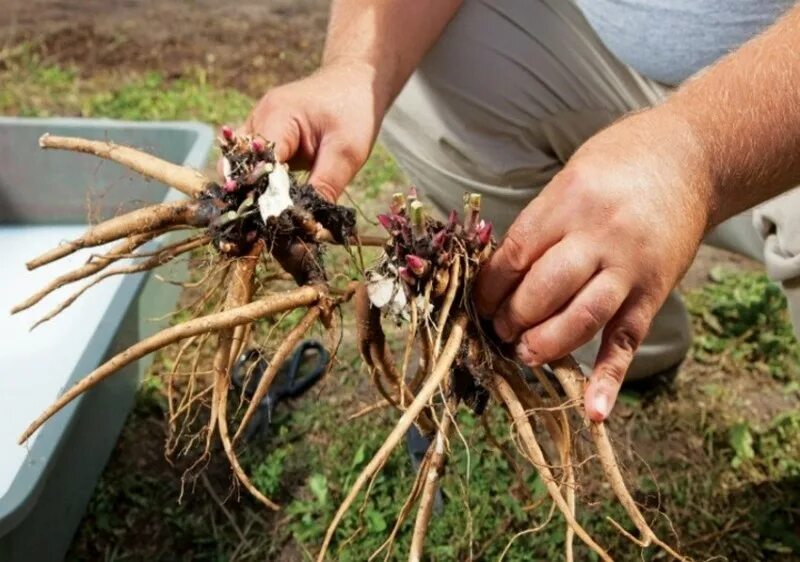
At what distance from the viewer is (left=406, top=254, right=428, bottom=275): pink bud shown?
3.06 ft

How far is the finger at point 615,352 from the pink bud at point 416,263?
0.21 metres

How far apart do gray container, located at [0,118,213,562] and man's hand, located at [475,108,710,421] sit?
25.3 inches

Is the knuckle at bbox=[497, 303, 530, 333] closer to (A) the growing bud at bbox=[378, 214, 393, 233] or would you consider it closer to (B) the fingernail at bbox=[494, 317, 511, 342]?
(B) the fingernail at bbox=[494, 317, 511, 342]

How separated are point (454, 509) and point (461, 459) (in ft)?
0.34

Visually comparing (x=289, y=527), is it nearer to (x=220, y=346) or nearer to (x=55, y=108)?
(x=220, y=346)

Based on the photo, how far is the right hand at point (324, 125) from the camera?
1.09 m

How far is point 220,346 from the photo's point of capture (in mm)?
1090

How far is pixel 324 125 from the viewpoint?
A: 113cm

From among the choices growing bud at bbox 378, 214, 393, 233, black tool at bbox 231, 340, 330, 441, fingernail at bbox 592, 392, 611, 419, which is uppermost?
growing bud at bbox 378, 214, 393, 233

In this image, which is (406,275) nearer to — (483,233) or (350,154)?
(483,233)

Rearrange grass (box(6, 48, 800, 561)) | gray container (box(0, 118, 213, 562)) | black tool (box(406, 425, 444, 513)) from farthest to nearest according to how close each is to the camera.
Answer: black tool (box(406, 425, 444, 513)) → grass (box(6, 48, 800, 561)) → gray container (box(0, 118, 213, 562))

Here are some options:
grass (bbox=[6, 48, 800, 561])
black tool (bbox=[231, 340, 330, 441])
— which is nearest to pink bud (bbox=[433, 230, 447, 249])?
grass (bbox=[6, 48, 800, 561])

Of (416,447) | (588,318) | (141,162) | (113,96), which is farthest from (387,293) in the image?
(113,96)

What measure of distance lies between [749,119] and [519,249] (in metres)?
0.27
